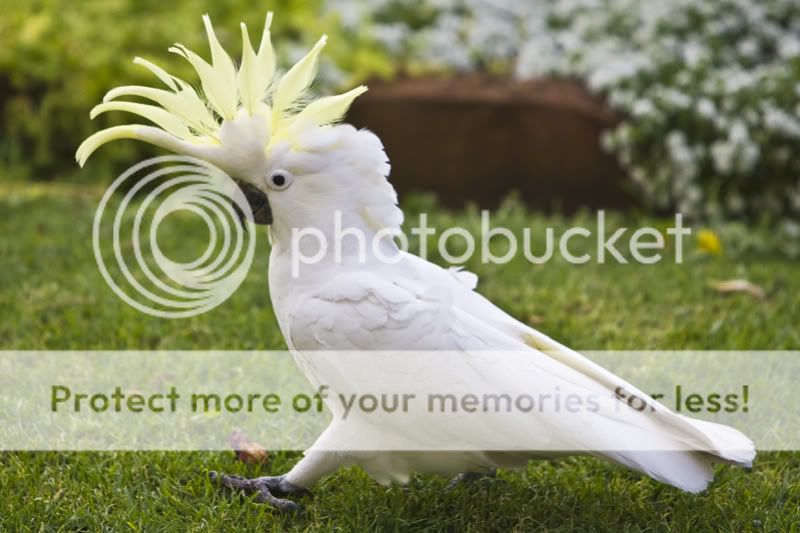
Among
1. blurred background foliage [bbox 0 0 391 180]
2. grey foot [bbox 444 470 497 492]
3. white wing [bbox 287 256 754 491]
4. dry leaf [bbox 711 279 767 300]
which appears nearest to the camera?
white wing [bbox 287 256 754 491]

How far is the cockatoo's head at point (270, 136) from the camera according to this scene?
1.95 m

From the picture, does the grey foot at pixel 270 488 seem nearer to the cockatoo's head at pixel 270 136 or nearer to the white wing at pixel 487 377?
the white wing at pixel 487 377

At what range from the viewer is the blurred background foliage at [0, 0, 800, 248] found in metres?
4.72

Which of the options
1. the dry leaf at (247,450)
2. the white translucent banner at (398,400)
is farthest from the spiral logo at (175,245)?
the dry leaf at (247,450)

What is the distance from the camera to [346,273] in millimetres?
2039

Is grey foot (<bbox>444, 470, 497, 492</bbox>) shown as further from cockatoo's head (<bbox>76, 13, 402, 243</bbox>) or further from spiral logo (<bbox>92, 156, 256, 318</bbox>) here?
spiral logo (<bbox>92, 156, 256, 318</bbox>)

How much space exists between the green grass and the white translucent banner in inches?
4.0

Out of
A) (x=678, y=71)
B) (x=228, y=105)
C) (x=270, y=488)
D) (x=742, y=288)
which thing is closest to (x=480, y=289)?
(x=742, y=288)

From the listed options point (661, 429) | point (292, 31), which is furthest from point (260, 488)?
point (292, 31)

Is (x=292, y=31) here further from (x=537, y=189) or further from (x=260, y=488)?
(x=260, y=488)

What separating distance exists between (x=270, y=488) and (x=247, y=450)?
0.67 feet

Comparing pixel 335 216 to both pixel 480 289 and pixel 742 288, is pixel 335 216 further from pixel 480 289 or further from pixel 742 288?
pixel 742 288

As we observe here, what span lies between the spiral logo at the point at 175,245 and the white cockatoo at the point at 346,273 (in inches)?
44.0

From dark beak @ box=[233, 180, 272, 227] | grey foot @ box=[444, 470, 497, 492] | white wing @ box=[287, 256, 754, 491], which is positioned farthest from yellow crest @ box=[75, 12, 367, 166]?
grey foot @ box=[444, 470, 497, 492]
